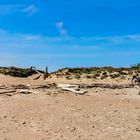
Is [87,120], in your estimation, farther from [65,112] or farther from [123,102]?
[123,102]

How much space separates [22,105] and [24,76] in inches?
902

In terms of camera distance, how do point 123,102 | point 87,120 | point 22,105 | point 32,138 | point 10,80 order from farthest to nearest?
point 10,80
point 123,102
point 22,105
point 87,120
point 32,138

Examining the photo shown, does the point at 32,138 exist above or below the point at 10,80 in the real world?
below

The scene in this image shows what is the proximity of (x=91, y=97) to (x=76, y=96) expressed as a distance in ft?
2.42

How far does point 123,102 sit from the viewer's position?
2394 centimetres

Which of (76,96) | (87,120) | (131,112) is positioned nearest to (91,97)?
(76,96)

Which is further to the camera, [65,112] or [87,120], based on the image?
[65,112]

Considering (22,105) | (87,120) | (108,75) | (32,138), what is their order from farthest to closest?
(108,75) < (22,105) < (87,120) < (32,138)

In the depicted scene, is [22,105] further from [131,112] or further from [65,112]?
[131,112]

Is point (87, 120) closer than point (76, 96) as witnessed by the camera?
Yes

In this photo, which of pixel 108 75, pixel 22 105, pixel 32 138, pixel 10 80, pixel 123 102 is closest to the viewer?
pixel 32 138

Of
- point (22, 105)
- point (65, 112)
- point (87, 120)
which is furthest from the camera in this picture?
point (22, 105)

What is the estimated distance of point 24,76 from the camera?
44281 millimetres

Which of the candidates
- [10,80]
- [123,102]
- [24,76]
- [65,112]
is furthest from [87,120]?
[24,76]
